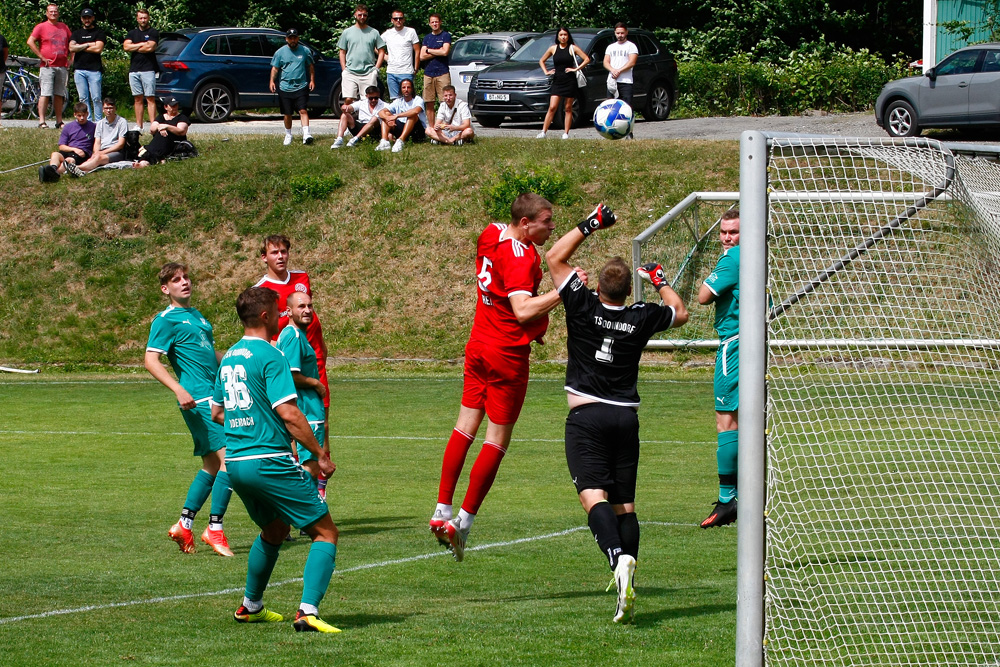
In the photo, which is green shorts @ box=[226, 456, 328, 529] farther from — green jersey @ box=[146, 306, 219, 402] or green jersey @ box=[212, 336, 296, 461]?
green jersey @ box=[146, 306, 219, 402]

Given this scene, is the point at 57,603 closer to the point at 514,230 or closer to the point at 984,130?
the point at 514,230

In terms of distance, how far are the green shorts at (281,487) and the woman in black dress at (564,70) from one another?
768 inches

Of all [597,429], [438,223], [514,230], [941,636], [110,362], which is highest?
[514,230]

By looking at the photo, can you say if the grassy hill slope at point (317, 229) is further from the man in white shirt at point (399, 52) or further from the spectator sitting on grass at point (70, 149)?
the man in white shirt at point (399, 52)

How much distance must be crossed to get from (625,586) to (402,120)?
2032cm

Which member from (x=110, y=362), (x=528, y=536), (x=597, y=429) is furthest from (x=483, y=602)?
(x=110, y=362)

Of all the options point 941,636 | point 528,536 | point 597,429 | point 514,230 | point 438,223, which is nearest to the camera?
point 941,636

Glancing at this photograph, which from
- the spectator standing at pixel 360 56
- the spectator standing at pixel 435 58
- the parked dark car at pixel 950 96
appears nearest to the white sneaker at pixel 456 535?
the spectator standing at pixel 435 58

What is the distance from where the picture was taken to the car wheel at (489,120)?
1172 inches

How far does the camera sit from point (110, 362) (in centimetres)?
2303

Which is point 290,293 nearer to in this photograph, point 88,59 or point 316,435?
point 316,435

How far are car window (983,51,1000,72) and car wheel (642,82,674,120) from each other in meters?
8.12

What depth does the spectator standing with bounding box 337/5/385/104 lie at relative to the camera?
25.8 metres

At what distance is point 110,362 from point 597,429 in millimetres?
17585
